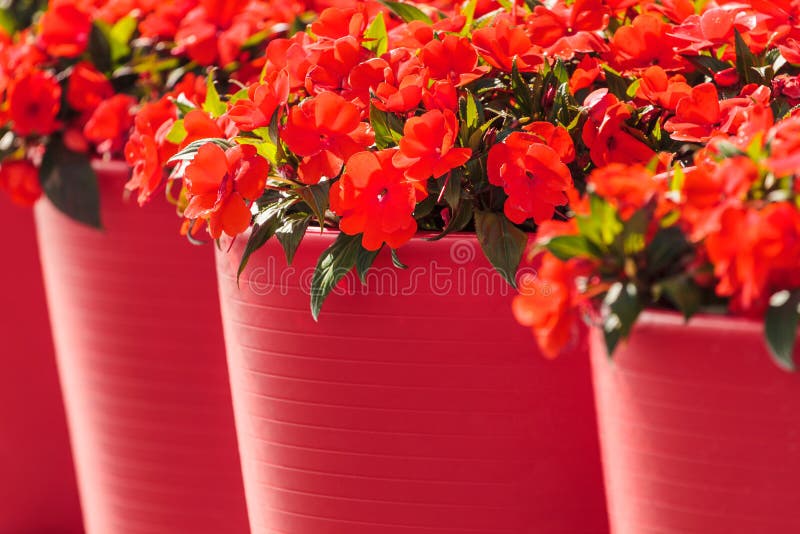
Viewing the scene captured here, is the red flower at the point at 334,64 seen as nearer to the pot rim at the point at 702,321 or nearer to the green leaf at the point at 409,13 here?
the green leaf at the point at 409,13

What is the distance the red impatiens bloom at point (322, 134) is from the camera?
4.14 ft

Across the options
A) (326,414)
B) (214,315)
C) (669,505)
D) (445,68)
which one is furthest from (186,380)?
(669,505)

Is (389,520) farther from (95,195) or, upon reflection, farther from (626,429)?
(95,195)

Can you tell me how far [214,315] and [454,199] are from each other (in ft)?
2.02

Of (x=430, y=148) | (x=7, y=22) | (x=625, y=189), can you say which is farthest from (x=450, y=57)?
(x=7, y=22)

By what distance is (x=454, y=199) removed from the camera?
1.24 m

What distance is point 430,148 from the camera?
1197 millimetres

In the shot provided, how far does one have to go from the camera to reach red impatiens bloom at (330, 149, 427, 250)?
1211 millimetres

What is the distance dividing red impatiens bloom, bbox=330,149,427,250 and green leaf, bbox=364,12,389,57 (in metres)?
0.28

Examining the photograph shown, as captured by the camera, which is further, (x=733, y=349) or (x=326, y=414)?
(x=326, y=414)

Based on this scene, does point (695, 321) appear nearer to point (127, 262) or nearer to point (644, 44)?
point (644, 44)

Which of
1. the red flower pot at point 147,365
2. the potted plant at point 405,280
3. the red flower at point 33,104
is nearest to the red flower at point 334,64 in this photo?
the potted plant at point 405,280

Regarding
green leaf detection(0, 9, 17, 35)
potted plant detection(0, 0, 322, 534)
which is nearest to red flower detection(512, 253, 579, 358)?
potted plant detection(0, 0, 322, 534)

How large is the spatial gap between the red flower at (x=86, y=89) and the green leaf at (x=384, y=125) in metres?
0.73
